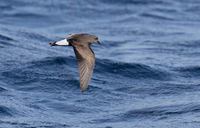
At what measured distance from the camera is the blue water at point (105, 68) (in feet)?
47.2

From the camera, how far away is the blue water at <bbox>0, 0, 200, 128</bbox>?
566 inches

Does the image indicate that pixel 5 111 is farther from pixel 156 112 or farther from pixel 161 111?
pixel 161 111

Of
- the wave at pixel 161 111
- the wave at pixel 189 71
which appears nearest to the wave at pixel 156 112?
the wave at pixel 161 111

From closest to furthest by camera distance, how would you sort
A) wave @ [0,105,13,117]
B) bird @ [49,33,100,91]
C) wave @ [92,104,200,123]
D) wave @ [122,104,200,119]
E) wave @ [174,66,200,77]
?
bird @ [49,33,100,91] → wave @ [0,105,13,117] → wave @ [92,104,200,123] → wave @ [122,104,200,119] → wave @ [174,66,200,77]

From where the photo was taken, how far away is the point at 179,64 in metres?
18.7

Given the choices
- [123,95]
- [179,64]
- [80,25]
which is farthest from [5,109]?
→ [80,25]

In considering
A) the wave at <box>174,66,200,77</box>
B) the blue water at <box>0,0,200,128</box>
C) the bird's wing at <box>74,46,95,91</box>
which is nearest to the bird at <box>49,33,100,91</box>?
the bird's wing at <box>74,46,95,91</box>

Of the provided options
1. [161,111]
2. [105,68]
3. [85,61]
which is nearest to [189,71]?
[105,68]

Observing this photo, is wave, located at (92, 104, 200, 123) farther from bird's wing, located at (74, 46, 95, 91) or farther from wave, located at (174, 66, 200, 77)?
wave, located at (174, 66, 200, 77)

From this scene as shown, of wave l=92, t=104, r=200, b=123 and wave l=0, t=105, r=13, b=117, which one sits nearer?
wave l=0, t=105, r=13, b=117

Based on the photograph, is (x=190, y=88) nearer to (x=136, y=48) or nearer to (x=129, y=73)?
(x=129, y=73)

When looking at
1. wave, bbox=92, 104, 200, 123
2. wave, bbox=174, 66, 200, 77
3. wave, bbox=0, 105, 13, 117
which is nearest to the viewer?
wave, bbox=0, 105, 13, 117

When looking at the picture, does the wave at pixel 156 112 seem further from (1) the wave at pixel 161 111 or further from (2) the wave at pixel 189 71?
(2) the wave at pixel 189 71

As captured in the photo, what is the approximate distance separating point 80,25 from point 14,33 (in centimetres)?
316
